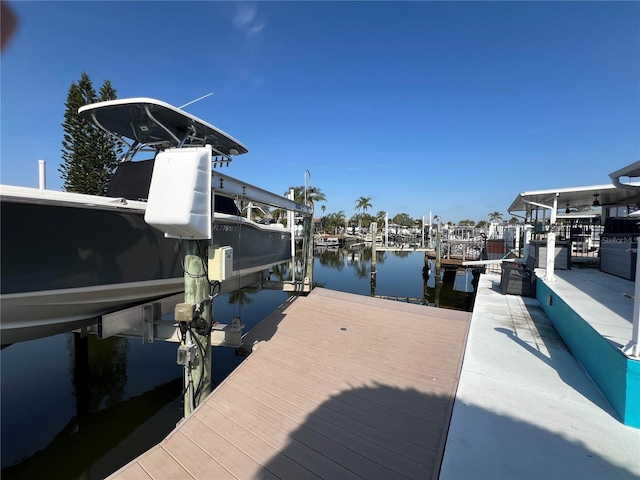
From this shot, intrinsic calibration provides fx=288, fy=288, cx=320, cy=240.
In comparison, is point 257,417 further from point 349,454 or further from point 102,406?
point 102,406

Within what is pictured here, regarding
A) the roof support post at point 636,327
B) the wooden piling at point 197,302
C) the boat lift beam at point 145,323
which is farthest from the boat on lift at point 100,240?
the roof support post at point 636,327

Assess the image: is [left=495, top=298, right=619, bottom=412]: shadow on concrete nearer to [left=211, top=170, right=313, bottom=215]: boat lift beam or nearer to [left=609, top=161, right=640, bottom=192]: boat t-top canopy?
[left=609, top=161, right=640, bottom=192]: boat t-top canopy

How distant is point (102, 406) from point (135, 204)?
427 cm

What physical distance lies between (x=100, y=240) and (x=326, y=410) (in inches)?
136

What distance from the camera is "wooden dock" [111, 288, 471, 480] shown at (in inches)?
105

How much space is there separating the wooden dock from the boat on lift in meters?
1.65

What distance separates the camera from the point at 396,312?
6.29m

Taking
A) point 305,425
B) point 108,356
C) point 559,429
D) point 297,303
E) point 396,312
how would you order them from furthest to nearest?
point 108,356 < point 297,303 < point 396,312 < point 305,425 < point 559,429

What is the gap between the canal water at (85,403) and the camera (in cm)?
425

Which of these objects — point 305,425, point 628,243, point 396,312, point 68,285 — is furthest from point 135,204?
point 628,243

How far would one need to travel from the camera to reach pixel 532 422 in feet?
9.56

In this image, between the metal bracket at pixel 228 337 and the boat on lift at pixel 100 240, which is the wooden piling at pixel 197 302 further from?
the metal bracket at pixel 228 337

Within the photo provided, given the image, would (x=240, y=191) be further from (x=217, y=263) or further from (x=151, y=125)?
(x=151, y=125)

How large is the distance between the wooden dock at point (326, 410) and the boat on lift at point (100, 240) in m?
1.65
